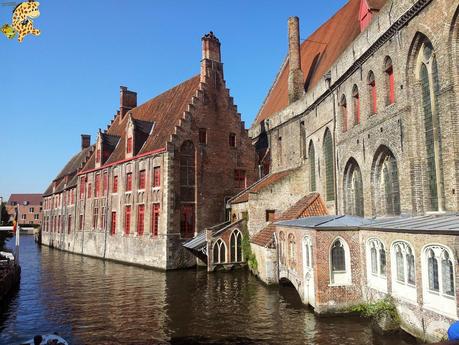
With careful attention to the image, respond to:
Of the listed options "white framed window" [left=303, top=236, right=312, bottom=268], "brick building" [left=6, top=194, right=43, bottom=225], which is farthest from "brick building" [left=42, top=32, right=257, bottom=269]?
"brick building" [left=6, top=194, right=43, bottom=225]

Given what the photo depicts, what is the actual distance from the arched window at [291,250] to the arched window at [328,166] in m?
3.61

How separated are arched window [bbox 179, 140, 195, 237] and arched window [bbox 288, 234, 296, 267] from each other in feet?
33.4

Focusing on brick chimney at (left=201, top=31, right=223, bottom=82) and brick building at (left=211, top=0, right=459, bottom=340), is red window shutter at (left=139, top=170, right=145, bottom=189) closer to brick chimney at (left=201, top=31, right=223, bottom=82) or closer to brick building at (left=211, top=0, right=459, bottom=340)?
brick chimney at (left=201, top=31, right=223, bottom=82)

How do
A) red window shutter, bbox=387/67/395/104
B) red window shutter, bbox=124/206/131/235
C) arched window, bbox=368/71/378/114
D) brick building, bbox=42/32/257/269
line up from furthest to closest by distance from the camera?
red window shutter, bbox=124/206/131/235 → brick building, bbox=42/32/257/269 → arched window, bbox=368/71/378/114 → red window shutter, bbox=387/67/395/104

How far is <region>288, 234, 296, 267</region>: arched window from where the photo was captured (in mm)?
14971

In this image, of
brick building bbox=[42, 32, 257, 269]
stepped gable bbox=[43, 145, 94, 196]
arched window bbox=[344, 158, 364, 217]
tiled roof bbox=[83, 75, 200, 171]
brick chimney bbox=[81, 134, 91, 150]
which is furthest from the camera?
brick chimney bbox=[81, 134, 91, 150]

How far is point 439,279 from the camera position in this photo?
8.45 m

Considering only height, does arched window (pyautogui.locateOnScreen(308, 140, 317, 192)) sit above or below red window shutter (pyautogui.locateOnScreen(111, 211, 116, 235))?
above

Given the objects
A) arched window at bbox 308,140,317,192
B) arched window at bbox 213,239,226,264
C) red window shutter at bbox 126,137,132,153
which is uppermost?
red window shutter at bbox 126,137,132,153

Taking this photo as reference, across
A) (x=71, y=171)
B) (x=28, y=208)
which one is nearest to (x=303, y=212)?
(x=71, y=171)

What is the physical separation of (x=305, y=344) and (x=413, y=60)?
333 inches

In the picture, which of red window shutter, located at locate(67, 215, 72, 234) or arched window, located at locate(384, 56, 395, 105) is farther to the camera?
red window shutter, located at locate(67, 215, 72, 234)

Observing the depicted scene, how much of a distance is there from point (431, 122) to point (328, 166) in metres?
8.16

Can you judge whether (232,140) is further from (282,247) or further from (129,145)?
(282,247)
